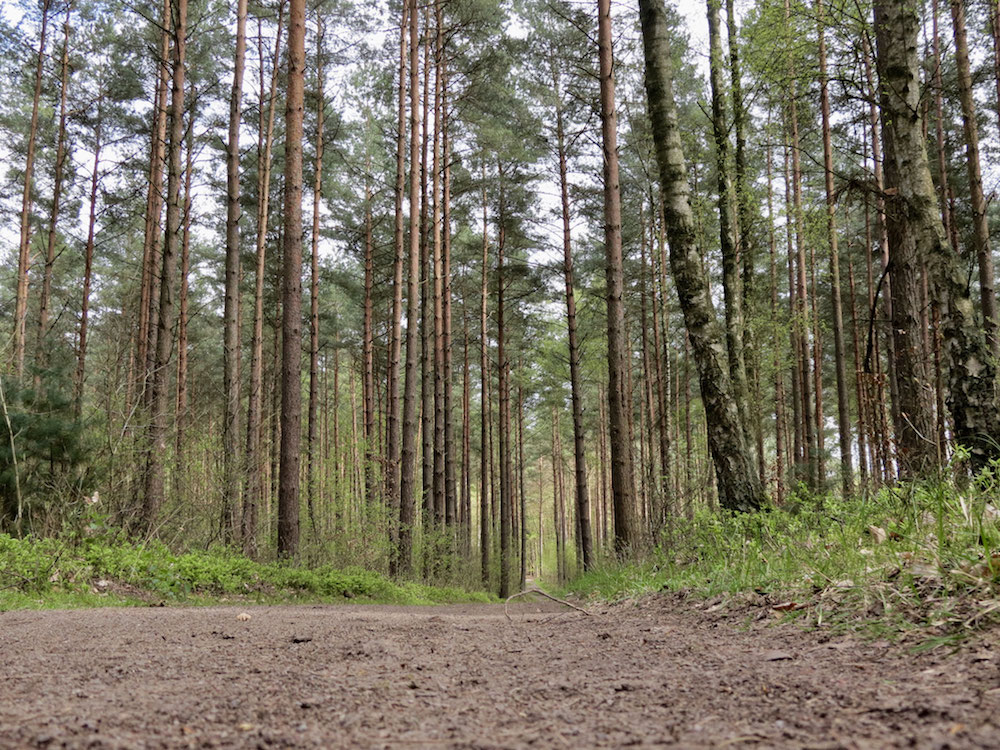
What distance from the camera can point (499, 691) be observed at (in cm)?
205

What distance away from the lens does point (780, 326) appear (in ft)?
46.4

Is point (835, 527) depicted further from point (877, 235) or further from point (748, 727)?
point (877, 235)

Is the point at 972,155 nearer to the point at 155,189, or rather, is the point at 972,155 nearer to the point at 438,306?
the point at 438,306

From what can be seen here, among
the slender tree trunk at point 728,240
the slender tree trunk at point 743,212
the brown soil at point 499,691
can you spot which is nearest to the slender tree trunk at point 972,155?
the slender tree trunk at point 743,212

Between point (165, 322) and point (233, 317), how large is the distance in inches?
143

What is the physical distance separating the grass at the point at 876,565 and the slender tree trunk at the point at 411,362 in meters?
8.54

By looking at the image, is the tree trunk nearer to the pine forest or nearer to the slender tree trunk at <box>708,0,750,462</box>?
the pine forest

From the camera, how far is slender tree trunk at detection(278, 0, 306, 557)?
9610mm

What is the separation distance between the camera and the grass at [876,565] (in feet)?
7.98

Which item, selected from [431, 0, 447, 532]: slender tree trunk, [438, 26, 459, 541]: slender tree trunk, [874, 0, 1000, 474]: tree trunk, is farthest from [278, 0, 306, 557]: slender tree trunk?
[874, 0, 1000, 474]: tree trunk

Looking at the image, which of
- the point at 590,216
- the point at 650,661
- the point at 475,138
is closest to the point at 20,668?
the point at 650,661

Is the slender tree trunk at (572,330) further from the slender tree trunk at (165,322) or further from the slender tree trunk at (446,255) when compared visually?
the slender tree trunk at (165,322)

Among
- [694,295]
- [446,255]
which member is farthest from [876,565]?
[446,255]

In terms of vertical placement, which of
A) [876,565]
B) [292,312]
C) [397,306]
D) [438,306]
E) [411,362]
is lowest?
[876,565]
